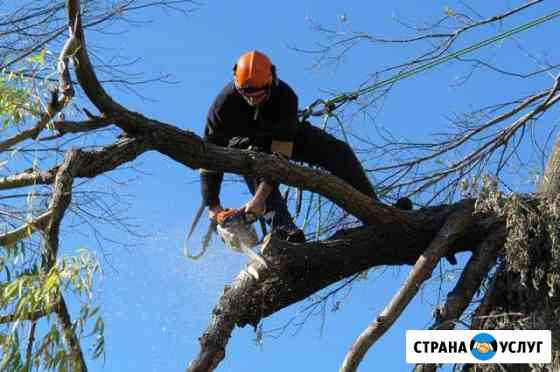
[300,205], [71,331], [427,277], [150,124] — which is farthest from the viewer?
[300,205]

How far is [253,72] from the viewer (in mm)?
6680

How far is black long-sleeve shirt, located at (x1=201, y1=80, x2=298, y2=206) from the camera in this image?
683 centimetres

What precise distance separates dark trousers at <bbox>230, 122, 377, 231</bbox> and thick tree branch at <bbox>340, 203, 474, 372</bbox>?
0.75 m

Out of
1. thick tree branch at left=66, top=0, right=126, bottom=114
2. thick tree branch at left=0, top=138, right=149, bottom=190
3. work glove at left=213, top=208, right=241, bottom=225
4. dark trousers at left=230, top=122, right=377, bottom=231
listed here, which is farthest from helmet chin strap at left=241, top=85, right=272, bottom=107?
thick tree branch at left=66, top=0, right=126, bottom=114

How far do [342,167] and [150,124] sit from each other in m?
1.86

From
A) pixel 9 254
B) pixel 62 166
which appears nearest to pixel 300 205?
pixel 62 166

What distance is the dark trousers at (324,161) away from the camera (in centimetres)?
716

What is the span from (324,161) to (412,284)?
1257 millimetres

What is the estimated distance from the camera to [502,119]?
27.0ft

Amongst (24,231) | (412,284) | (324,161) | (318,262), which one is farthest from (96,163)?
(324,161)

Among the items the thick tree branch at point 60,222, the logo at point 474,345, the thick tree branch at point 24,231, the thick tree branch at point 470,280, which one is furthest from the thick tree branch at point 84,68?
the thick tree branch at point 470,280

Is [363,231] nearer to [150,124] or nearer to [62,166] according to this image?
[150,124]

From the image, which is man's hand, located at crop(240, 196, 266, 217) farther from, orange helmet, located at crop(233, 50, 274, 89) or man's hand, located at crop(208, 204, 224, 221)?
orange helmet, located at crop(233, 50, 274, 89)

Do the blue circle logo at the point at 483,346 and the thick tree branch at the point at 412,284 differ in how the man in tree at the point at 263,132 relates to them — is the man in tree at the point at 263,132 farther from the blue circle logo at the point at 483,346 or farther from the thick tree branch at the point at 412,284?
the blue circle logo at the point at 483,346
